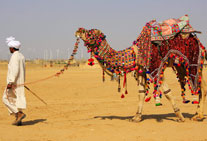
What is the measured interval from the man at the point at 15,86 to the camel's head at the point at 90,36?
1659 mm

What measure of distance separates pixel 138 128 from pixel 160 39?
2392 millimetres

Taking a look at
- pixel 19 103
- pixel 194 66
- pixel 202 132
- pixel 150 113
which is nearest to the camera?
pixel 202 132

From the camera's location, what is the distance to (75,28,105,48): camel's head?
729 centimetres

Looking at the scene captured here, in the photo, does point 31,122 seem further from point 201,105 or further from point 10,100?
point 201,105

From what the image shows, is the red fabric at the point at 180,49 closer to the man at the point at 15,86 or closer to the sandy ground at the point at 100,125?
the sandy ground at the point at 100,125

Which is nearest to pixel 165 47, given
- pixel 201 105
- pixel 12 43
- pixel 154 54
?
pixel 154 54

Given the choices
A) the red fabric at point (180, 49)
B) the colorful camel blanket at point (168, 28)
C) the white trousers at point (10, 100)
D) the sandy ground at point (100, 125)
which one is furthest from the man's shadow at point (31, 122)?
the colorful camel blanket at point (168, 28)

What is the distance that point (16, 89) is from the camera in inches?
288

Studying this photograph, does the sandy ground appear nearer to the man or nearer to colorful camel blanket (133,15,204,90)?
the man

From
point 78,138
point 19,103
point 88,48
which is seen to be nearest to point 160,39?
point 88,48

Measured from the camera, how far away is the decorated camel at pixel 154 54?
7.37m

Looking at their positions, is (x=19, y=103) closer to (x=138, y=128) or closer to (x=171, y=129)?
(x=138, y=128)

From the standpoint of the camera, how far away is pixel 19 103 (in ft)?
23.8

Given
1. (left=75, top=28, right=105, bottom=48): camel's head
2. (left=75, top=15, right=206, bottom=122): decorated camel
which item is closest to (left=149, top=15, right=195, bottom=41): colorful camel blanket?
(left=75, top=15, right=206, bottom=122): decorated camel
